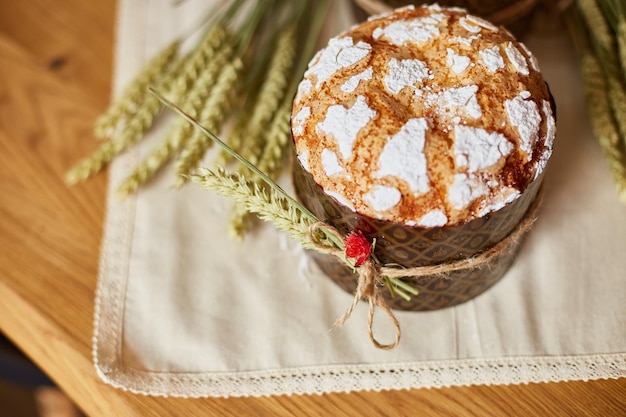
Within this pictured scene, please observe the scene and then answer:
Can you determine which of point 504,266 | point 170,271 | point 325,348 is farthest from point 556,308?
point 170,271

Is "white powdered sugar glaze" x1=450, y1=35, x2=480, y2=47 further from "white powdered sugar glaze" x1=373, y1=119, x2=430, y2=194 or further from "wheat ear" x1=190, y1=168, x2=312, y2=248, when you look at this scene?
"wheat ear" x1=190, y1=168, x2=312, y2=248

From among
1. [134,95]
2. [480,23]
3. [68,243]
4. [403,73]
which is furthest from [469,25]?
[68,243]

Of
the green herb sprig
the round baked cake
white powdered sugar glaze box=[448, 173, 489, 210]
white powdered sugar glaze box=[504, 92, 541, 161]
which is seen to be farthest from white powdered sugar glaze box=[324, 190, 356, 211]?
the green herb sprig

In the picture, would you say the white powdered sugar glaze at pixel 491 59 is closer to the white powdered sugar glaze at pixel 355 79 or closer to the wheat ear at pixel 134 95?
the white powdered sugar glaze at pixel 355 79

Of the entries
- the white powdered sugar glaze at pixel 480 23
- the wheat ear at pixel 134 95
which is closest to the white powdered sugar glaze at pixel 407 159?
the white powdered sugar glaze at pixel 480 23

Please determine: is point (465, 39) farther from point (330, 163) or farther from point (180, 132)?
point (180, 132)

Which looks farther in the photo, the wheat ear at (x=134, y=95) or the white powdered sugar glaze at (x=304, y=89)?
the wheat ear at (x=134, y=95)
